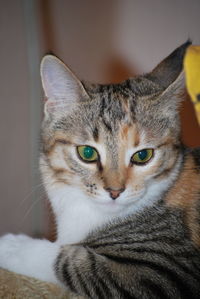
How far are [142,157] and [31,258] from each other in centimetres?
46

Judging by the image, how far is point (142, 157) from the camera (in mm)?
1212

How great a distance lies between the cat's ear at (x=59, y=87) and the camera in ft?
3.92

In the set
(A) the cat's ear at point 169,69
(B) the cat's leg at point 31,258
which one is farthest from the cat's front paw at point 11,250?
(A) the cat's ear at point 169,69

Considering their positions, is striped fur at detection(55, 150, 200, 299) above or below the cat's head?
below

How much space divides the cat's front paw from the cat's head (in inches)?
7.9

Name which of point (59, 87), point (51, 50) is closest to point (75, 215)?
point (59, 87)

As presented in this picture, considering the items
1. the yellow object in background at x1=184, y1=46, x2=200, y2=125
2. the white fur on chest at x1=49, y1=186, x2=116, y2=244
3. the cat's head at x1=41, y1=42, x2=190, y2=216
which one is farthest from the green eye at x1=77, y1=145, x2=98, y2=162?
the yellow object in background at x1=184, y1=46, x2=200, y2=125

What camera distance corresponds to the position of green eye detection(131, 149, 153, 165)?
3.96 feet

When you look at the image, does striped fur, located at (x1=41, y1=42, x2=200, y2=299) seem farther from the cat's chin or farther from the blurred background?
the blurred background

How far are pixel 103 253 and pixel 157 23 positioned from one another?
5.04 feet

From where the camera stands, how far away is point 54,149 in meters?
1.29

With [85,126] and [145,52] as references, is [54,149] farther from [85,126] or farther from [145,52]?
[145,52]

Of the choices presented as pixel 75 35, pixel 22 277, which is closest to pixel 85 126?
pixel 22 277

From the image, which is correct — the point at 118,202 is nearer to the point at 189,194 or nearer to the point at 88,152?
the point at 88,152
